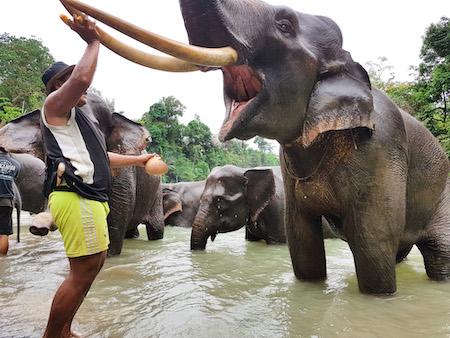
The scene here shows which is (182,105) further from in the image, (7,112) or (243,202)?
(243,202)

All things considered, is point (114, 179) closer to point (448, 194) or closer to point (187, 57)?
point (187, 57)

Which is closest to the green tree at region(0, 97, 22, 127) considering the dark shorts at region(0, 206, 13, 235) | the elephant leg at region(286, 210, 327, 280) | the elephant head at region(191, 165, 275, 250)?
the elephant head at region(191, 165, 275, 250)

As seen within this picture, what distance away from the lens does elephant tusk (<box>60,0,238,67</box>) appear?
6.38 feet

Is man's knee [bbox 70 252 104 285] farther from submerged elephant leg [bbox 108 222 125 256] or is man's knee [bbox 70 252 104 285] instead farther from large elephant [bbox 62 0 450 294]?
submerged elephant leg [bbox 108 222 125 256]

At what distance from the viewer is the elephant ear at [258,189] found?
711 cm

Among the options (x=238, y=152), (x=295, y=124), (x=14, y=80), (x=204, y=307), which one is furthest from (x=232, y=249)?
(x=238, y=152)

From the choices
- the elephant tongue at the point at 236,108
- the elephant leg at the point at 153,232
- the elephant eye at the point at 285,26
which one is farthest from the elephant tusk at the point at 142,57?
the elephant leg at the point at 153,232

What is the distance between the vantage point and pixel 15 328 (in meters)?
2.47

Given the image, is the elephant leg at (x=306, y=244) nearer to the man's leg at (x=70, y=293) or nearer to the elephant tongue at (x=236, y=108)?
the elephant tongue at (x=236, y=108)

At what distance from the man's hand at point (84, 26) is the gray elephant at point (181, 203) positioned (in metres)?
8.74

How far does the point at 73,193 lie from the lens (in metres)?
2.29

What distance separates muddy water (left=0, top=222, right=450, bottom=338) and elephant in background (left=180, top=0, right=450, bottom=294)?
28cm

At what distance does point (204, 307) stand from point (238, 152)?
6437cm

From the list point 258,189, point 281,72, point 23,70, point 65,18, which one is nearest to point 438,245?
point 281,72
